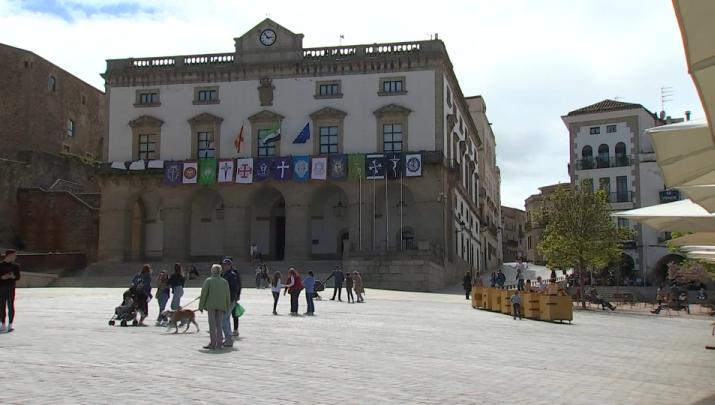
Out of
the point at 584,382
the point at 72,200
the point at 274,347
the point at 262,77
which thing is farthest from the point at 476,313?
the point at 72,200

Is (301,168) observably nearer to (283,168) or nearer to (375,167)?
(283,168)

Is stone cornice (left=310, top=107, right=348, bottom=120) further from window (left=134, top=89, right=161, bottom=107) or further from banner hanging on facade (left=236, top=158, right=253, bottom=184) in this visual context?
window (left=134, top=89, right=161, bottom=107)

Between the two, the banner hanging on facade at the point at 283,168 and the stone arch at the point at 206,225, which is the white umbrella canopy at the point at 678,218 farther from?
the stone arch at the point at 206,225

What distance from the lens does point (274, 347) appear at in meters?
15.0

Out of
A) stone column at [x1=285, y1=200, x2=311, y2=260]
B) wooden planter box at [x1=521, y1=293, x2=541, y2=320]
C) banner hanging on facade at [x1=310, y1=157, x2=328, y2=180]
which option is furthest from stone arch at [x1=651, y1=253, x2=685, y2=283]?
wooden planter box at [x1=521, y1=293, x2=541, y2=320]

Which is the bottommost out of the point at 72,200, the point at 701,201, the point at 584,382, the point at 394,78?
the point at 584,382

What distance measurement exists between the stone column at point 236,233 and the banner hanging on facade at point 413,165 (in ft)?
37.0

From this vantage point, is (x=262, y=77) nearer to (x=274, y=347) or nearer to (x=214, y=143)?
(x=214, y=143)

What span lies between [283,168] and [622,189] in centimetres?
2561

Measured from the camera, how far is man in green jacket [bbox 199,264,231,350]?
14484mm

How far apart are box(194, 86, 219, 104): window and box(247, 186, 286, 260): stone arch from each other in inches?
287

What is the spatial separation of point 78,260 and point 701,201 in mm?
48312

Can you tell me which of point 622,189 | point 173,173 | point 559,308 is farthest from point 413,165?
point 559,308

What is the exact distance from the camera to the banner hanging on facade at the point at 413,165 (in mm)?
50875
